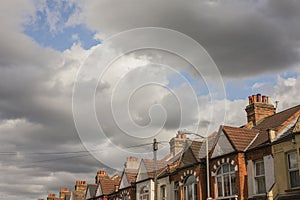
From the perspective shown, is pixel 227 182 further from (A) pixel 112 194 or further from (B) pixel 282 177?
(A) pixel 112 194

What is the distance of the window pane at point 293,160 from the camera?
2357 centimetres

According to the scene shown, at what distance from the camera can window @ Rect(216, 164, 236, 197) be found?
1096 inches

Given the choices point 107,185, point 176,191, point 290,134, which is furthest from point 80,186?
point 290,134

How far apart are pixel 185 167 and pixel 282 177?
10404 millimetres

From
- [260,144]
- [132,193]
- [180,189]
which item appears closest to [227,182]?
[260,144]

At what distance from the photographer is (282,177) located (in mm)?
24000

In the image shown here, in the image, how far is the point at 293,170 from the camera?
77.4 ft

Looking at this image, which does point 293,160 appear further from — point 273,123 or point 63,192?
point 63,192

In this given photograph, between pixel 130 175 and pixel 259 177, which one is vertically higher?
pixel 130 175

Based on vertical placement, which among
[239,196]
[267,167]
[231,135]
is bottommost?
[239,196]

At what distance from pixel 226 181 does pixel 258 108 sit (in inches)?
357

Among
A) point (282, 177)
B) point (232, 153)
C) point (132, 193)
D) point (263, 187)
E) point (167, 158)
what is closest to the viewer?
point (282, 177)

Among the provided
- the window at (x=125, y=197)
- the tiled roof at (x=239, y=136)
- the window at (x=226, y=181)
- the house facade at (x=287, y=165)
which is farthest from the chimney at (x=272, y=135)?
the window at (x=125, y=197)

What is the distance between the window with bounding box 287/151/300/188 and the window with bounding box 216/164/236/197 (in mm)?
4777
